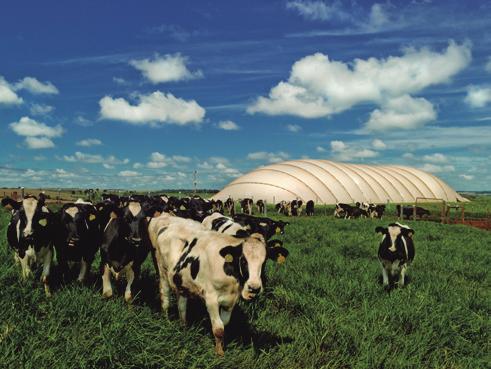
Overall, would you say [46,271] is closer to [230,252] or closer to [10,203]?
[10,203]

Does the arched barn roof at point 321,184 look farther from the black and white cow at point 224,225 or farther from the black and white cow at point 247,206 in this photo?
the black and white cow at point 224,225

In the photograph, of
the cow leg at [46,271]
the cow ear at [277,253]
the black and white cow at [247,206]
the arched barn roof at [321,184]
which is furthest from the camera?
the arched barn roof at [321,184]

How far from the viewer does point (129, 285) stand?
25.6 feet

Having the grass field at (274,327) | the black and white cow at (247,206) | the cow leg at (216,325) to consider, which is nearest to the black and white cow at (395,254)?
the grass field at (274,327)

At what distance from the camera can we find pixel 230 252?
5836 millimetres

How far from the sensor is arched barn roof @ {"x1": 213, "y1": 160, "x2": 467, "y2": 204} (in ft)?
174

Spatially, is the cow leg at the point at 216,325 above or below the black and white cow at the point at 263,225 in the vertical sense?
below

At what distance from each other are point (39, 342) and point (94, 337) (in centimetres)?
61

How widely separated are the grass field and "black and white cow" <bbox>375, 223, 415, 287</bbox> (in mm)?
370

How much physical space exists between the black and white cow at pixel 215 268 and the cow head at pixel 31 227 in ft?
8.48

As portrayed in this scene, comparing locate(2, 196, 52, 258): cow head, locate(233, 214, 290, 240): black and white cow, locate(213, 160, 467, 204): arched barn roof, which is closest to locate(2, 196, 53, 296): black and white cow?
locate(2, 196, 52, 258): cow head

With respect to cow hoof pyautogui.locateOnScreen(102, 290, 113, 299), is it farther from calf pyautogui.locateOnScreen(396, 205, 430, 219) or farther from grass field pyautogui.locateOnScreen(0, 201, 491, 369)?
calf pyautogui.locateOnScreen(396, 205, 430, 219)

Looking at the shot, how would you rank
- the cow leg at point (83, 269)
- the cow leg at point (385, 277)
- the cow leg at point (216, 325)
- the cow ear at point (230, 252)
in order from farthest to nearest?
the cow leg at point (385, 277)
the cow leg at point (83, 269)
the cow leg at point (216, 325)
the cow ear at point (230, 252)

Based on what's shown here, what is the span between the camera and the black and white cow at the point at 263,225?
32.0 ft
